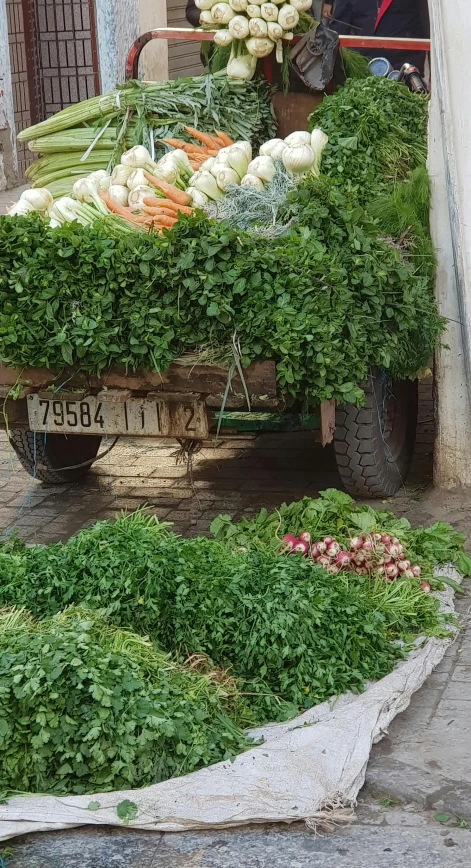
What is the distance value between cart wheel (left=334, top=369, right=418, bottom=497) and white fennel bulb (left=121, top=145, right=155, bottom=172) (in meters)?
1.99

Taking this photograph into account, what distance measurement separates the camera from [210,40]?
804 centimetres

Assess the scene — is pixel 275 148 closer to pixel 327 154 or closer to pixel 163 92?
pixel 327 154

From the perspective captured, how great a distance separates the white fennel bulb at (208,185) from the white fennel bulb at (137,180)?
0.28 metres

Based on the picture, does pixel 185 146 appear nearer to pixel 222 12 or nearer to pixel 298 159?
pixel 222 12

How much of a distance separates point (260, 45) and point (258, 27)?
0.11 m

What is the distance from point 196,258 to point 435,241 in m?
1.79

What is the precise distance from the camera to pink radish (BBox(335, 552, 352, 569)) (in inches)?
193

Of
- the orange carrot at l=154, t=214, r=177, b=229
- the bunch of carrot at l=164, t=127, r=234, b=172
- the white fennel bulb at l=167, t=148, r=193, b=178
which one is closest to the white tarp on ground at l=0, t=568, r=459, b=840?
the orange carrot at l=154, t=214, r=177, b=229

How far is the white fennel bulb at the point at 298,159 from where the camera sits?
6.20 meters

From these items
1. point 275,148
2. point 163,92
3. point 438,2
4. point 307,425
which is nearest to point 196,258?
point 307,425

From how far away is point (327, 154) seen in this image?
6281 millimetres

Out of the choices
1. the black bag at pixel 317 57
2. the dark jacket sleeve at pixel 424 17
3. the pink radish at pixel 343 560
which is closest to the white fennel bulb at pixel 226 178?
the black bag at pixel 317 57

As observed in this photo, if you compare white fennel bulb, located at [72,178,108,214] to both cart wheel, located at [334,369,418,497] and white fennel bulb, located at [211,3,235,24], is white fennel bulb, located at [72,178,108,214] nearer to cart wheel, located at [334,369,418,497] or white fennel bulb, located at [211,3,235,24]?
cart wheel, located at [334,369,418,497]

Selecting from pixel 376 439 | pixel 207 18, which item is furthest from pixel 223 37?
pixel 376 439
